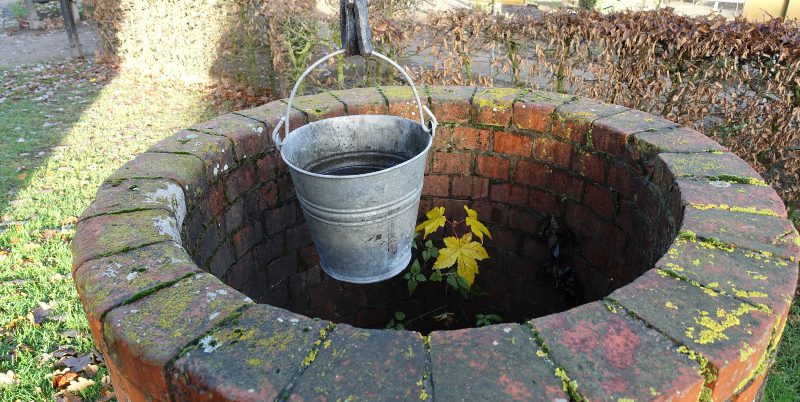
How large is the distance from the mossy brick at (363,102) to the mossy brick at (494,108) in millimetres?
477

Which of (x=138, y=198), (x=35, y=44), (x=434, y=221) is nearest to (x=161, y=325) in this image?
(x=138, y=198)

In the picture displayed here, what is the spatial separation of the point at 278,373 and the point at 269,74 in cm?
628

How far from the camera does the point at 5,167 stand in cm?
520

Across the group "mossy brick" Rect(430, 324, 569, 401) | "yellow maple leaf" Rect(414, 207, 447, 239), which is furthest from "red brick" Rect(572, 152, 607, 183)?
"mossy brick" Rect(430, 324, 569, 401)

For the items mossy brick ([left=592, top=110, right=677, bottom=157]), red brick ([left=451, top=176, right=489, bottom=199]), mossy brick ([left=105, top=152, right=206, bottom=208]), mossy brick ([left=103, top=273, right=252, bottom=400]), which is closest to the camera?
mossy brick ([left=103, top=273, right=252, bottom=400])

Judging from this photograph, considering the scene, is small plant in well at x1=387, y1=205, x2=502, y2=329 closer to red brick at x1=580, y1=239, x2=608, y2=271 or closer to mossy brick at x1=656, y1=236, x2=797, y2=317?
red brick at x1=580, y1=239, x2=608, y2=271

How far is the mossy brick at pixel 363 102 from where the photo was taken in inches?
109

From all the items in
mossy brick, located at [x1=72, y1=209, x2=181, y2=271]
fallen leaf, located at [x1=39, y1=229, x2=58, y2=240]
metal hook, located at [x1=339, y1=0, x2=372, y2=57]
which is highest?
metal hook, located at [x1=339, y1=0, x2=372, y2=57]

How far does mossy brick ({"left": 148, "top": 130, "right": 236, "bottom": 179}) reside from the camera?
2.25 metres

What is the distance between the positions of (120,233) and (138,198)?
24cm

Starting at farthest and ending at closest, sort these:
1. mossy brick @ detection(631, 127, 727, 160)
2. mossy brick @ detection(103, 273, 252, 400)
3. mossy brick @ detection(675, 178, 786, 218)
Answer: mossy brick @ detection(631, 127, 727, 160), mossy brick @ detection(675, 178, 786, 218), mossy brick @ detection(103, 273, 252, 400)

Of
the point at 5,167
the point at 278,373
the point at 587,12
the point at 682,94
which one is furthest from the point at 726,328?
the point at 5,167

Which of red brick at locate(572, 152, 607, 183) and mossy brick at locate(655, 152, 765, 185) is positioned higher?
mossy brick at locate(655, 152, 765, 185)

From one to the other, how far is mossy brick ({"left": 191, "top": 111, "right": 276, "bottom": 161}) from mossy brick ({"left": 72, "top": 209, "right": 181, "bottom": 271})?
0.65 m
